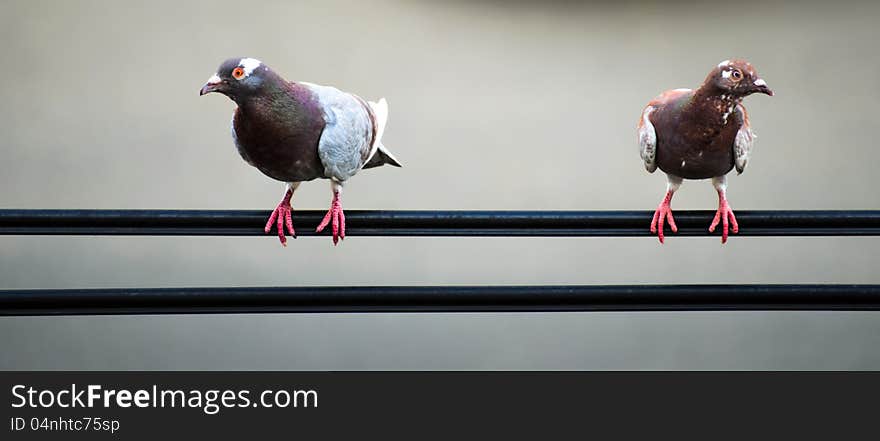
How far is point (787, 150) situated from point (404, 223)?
227 cm

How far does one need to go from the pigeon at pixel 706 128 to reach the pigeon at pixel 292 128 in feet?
1.89

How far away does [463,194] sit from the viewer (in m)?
3.10

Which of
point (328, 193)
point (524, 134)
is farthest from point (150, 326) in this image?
point (524, 134)

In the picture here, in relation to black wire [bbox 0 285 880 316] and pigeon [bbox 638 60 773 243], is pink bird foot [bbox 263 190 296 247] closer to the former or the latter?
black wire [bbox 0 285 880 316]

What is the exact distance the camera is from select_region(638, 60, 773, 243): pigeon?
1510mm

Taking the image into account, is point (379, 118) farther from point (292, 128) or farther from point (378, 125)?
point (292, 128)

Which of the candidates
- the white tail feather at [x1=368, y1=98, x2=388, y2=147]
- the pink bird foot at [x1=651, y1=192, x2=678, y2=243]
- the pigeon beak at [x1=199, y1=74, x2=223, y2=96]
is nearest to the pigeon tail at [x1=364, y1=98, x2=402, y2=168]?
the white tail feather at [x1=368, y1=98, x2=388, y2=147]

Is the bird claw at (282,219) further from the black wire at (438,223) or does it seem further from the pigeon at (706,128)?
the pigeon at (706,128)

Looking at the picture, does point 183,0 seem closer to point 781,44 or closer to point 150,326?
point 150,326

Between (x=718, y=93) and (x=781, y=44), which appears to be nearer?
(x=718, y=93)

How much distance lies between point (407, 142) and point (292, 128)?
4.98 feet

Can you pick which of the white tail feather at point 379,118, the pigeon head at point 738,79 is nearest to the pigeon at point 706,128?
the pigeon head at point 738,79

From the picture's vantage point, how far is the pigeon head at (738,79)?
1.50m

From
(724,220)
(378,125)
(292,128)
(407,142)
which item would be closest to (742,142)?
(724,220)
